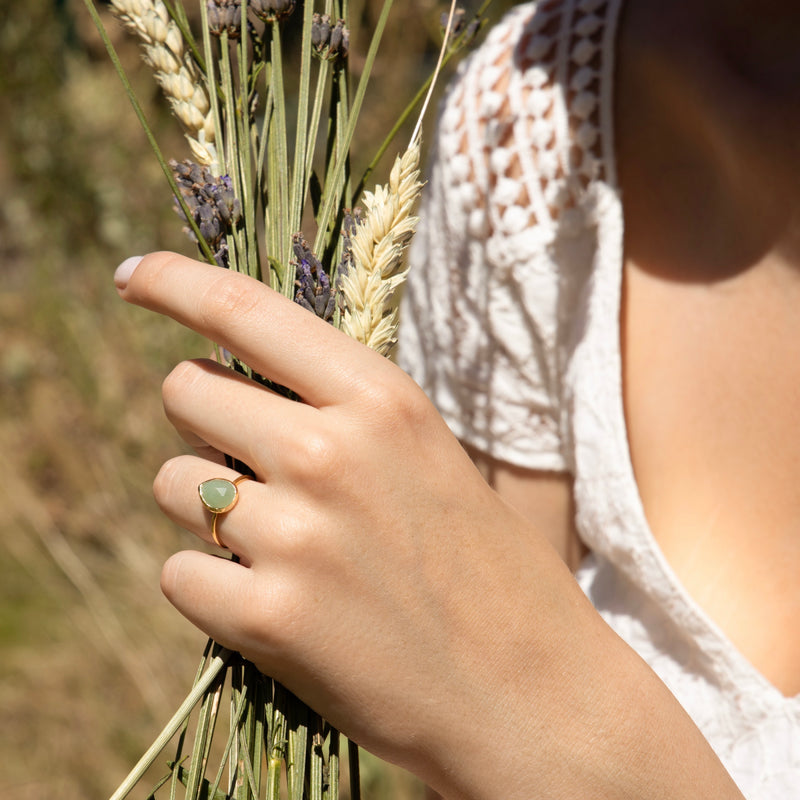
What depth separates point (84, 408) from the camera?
2.21 meters

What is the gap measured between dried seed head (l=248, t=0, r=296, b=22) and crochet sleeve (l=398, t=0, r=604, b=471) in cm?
47

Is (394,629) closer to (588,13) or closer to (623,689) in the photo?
(623,689)

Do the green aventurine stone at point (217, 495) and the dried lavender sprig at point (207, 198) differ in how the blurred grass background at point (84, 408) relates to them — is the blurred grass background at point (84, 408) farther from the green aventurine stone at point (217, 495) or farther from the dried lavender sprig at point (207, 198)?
the green aventurine stone at point (217, 495)

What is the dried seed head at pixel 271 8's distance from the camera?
0.50m

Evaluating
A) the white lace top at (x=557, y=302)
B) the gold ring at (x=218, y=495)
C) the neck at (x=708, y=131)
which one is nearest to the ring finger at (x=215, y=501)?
the gold ring at (x=218, y=495)

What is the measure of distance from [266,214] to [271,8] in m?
0.13

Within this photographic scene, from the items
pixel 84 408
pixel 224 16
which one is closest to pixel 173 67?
pixel 224 16

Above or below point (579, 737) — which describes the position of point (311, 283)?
above

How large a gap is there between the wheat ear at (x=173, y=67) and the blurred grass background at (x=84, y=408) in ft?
3.55

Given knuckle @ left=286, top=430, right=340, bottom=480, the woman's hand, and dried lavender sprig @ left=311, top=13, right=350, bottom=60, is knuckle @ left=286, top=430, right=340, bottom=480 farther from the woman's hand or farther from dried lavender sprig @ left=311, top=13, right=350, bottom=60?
dried lavender sprig @ left=311, top=13, right=350, bottom=60

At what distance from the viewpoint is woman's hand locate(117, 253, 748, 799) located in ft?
1.48

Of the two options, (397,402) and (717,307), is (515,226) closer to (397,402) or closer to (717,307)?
(717,307)

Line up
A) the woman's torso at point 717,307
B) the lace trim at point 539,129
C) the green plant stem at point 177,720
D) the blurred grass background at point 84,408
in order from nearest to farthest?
the green plant stem at point 177,720, the woman's torso at point 717,307, the lace trim at point 539,129, the blurred grass background at point 84,408

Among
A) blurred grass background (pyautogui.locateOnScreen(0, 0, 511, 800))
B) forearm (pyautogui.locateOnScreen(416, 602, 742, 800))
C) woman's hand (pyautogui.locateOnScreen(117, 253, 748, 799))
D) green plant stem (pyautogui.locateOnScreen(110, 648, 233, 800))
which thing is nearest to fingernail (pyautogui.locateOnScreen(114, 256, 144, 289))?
woman's hand (pyautogui.locateOnScreen(117, 253, 748, 799))
